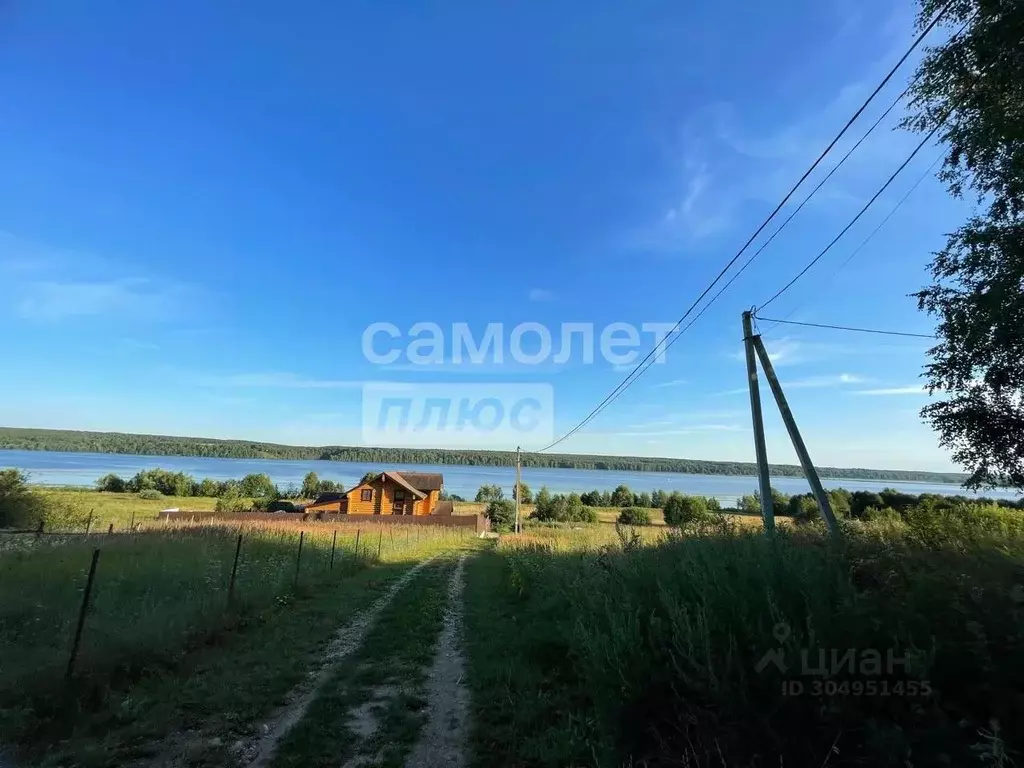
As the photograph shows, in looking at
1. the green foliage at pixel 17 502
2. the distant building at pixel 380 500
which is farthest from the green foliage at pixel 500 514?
the green foliage at pixel 17 502

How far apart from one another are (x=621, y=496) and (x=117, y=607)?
79835mm

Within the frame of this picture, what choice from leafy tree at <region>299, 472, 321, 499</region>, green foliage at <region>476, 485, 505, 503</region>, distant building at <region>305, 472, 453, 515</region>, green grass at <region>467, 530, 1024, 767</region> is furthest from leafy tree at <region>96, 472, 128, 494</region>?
green grass at <region>467, 530, 1024, 767</region>

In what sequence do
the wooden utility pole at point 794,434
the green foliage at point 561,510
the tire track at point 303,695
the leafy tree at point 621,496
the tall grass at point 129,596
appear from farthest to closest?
the leafy tree at point 621,496, the green foliage at point 561,510, the wooden utility pole at point 794,434, the tall grass at point 129,596, the tire track at point 303,695

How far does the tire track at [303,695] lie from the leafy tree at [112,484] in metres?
88.3

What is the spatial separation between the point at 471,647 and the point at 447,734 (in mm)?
2732

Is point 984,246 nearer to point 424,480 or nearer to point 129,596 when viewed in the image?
point 129,596

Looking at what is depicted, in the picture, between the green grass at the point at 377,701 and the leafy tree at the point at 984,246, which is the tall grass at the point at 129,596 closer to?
the green grass at the point at 377,701

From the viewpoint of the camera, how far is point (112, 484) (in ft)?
245

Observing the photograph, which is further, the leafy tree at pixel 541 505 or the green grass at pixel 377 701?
Answer: the leafy tree at pixel 541 505

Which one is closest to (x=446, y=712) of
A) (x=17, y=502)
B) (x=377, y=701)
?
(x=377, y=701)

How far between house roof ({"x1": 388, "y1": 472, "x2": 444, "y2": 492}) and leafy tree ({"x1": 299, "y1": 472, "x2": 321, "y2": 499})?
106 feet

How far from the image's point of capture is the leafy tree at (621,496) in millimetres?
79688

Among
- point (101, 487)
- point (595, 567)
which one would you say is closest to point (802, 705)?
point (595, 567)

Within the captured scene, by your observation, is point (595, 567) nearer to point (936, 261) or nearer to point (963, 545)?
point (963, 545)
